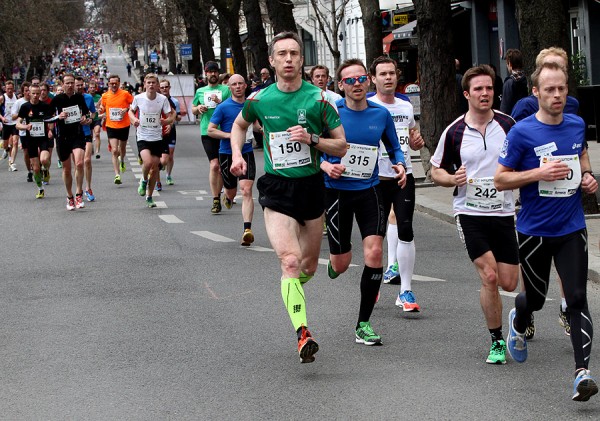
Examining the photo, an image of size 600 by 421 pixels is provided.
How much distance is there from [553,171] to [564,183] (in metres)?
0.18

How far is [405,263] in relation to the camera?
957 centimetres

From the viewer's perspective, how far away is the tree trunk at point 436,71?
19.8m

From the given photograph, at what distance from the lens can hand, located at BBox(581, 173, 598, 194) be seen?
672 cm

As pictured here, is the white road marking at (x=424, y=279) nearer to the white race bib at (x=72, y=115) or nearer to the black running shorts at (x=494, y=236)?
the black running shorts at (x=494, y=236)

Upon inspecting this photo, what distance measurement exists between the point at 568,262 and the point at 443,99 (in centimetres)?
1338

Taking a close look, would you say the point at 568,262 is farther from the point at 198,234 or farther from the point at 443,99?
the point at 443,99

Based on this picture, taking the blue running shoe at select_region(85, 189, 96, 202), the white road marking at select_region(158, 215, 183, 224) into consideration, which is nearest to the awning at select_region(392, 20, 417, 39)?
the blue running shoe at select_region(85, 189, 96, 202)

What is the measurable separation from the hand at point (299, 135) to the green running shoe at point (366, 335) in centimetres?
125

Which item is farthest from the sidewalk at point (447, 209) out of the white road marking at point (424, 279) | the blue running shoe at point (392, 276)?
the blue running shoe at point (392, 276)

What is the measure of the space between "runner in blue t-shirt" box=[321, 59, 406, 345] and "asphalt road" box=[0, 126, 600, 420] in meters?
0.38

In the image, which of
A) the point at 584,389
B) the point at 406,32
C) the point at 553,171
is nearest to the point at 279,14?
the point at 406,32

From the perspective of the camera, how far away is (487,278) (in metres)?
7.48

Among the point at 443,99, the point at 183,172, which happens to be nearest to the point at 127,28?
the point at 183,172

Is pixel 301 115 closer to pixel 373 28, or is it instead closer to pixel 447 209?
pixel 447 209
